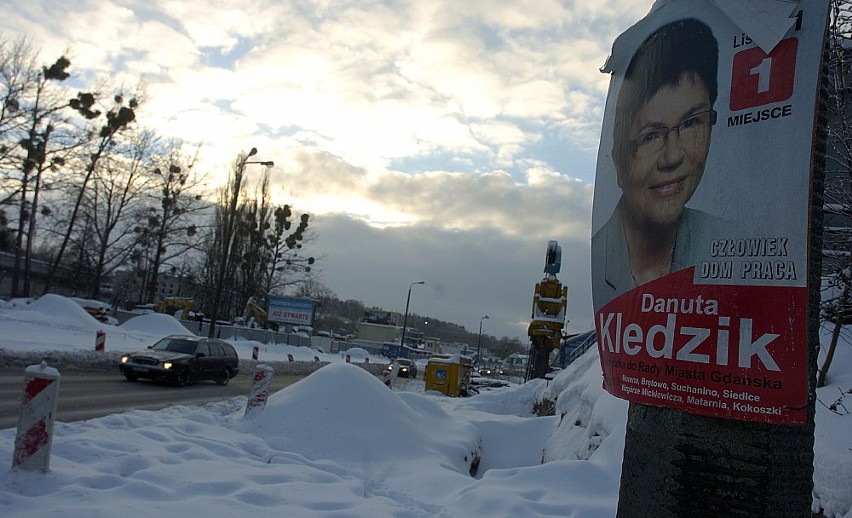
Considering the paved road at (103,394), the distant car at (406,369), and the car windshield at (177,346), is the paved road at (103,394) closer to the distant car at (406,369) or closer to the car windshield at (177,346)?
the car windshield at (177,346)

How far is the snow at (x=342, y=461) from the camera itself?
5.11 m

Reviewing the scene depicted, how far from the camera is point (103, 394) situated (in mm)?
12977

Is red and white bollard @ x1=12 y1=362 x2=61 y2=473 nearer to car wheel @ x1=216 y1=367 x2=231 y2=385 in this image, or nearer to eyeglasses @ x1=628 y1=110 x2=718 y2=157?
eyeglasses @ x1=628 y1=110 x2=718 y2=157

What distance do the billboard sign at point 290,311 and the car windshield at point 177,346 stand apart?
33194 millimetres

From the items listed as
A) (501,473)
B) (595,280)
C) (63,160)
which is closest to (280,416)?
(501,473)

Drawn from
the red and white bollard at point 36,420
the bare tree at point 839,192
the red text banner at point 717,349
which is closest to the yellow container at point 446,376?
the bare tree at point 839,192

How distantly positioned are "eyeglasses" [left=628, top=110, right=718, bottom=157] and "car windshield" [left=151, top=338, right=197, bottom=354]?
1663cm

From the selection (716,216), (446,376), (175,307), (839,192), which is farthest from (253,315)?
(716,216)

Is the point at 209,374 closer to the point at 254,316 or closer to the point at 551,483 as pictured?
the point at 551,483

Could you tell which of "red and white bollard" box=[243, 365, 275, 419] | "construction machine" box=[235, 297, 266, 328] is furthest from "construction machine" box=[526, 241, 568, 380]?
"construction machine" box=[235, 297, 266, 328]

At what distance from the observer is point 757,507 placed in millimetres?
3076

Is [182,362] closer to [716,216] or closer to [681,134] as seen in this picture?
[681,134]

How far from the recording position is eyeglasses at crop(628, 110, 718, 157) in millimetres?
3418

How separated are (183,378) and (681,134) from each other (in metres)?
16.3
